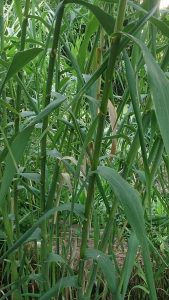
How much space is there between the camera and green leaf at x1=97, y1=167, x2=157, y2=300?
0.47 meters

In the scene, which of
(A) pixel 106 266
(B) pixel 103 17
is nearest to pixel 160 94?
(B) pixel 103 17

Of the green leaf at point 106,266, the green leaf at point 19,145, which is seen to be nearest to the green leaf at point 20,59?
the green leaf at point 19,145

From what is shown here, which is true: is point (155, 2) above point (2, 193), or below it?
above

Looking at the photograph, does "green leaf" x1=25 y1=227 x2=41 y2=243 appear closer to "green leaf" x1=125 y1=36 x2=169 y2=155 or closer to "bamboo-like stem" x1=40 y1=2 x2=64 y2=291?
"bamboo-like stem" x1=40 y1=2 x2=64 y2=291

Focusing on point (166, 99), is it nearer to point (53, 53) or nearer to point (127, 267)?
point (53, 53)

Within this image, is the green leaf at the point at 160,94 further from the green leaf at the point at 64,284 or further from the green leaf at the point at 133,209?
the green leaf at the point at 64,284

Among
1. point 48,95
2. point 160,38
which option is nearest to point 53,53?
point 48,95

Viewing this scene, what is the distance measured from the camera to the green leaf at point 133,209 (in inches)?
18.7

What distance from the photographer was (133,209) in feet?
1.64

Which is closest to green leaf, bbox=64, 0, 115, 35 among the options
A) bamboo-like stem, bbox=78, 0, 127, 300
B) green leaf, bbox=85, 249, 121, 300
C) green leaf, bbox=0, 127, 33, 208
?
bamboo-like stem, bbox=78, 0, 127, 300

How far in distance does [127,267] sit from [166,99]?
13.9 inches

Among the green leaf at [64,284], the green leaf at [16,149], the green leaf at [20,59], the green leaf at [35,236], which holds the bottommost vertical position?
the green leaf at [64,284]

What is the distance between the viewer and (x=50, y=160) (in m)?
1.12

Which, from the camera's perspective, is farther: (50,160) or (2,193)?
(50,160)
